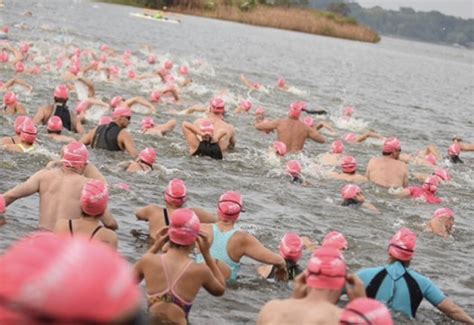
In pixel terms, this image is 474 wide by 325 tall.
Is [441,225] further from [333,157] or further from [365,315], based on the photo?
[365,315]

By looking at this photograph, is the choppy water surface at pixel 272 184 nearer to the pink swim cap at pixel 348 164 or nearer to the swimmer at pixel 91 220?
the pink swim cap at pixel 348 164

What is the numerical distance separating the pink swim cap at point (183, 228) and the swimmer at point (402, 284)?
1.95 m

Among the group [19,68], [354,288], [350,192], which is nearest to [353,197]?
[350,192]

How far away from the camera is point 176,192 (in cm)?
802

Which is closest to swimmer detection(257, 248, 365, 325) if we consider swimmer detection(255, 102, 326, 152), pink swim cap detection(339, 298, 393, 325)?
pink swim cap detection(339, 298, 393, 325)

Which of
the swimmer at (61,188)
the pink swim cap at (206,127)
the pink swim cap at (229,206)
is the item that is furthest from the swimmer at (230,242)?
the pink swim cap at (206,127)

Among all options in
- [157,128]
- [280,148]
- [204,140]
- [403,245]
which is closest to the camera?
[403,245]

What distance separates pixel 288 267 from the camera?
Answer: 8117 millimetres

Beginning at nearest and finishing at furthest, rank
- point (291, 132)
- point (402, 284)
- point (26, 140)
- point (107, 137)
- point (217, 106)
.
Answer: point (402, 284)
point (26, 140)
point (107, 137)
point (217, 106)
point (291, 132)

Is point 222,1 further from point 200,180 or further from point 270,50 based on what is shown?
point 200,180

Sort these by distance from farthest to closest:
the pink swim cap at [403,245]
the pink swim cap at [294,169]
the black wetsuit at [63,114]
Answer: the black wetsuit at [63,114] < the pink swim cap at [294,169] < the pink swim cap at [403,245]

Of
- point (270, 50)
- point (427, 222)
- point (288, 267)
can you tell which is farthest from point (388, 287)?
point (270, 50)

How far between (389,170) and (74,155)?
23.2 feet

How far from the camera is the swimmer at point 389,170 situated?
13.7 metres
